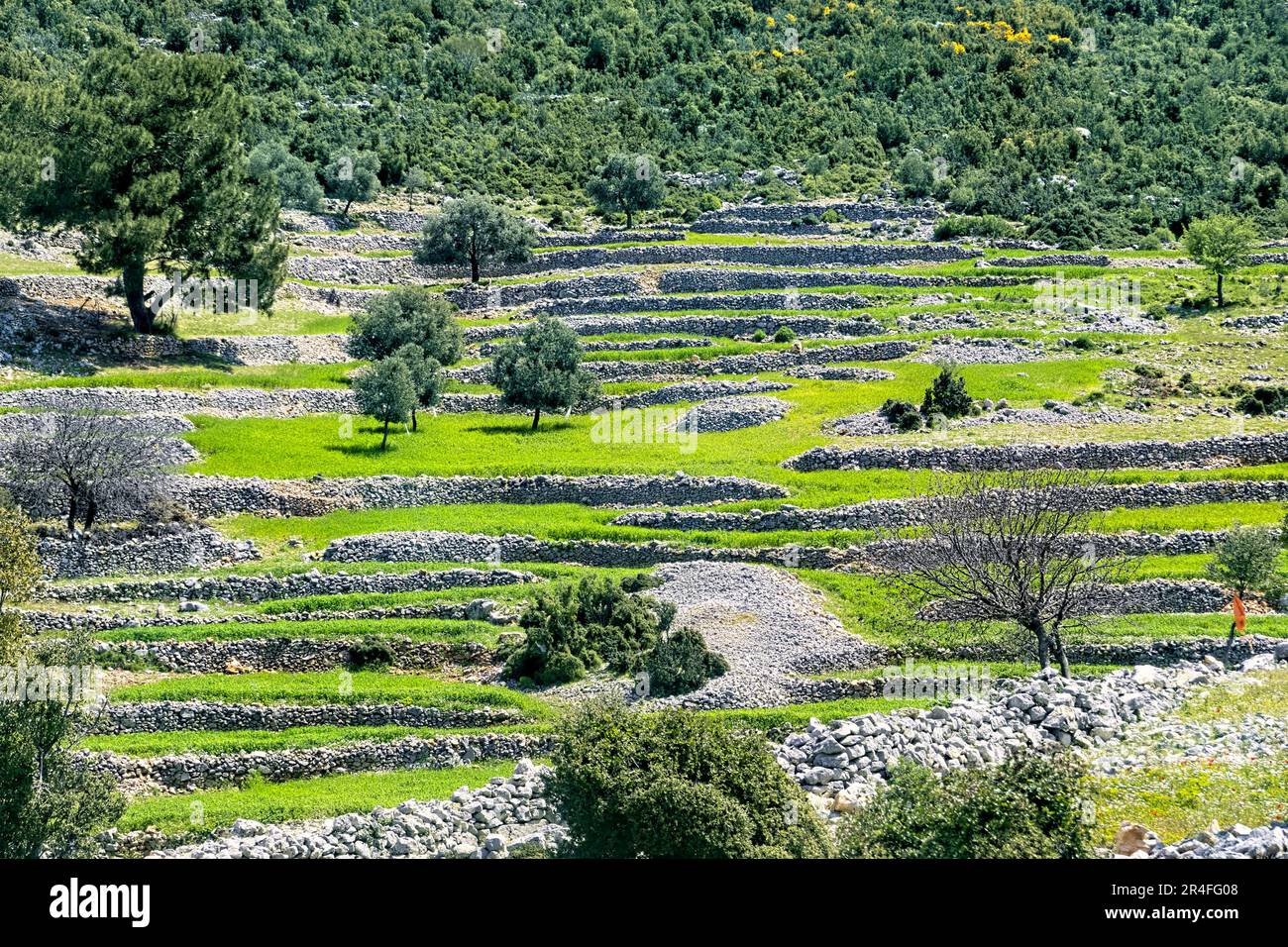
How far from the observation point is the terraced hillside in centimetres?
3816

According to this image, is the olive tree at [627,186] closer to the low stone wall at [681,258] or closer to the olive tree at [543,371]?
the low stone wall at [681,258]

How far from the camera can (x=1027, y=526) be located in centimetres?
4106

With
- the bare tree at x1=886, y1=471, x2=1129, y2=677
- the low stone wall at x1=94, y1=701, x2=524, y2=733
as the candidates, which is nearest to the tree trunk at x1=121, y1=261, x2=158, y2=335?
the low stone wall at x1=94, y1=701, x2=524, y2=733

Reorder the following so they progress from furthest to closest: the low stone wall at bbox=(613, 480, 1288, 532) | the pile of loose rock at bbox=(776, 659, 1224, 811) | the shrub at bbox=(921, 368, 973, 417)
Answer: the shrub at bbox=(921, 368, 973, 417)
the low stone wall at bbox=(613, 480, 1288, 532)
the pile of loose rock at bbox=(776, 659, 1224, 811)

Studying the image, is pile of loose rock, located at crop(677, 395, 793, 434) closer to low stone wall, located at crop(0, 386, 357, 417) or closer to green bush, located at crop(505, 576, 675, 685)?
low stone wall, located at crop(0, 386, 357, 417)

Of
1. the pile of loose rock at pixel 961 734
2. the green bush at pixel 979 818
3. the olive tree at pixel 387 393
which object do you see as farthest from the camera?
the olive tree at pixel 387 393

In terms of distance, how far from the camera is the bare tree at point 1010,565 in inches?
1513

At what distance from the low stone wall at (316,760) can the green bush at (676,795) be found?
963 centimetres

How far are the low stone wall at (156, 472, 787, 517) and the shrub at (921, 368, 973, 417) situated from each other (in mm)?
10865

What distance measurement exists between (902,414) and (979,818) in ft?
129

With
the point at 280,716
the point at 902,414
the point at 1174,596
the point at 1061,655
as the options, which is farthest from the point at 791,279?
the point at 280,716

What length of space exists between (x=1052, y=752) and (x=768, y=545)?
2271 centimetres

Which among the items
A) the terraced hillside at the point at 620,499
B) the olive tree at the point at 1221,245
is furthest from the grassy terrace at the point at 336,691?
the olive tree at the point at 1221,245
